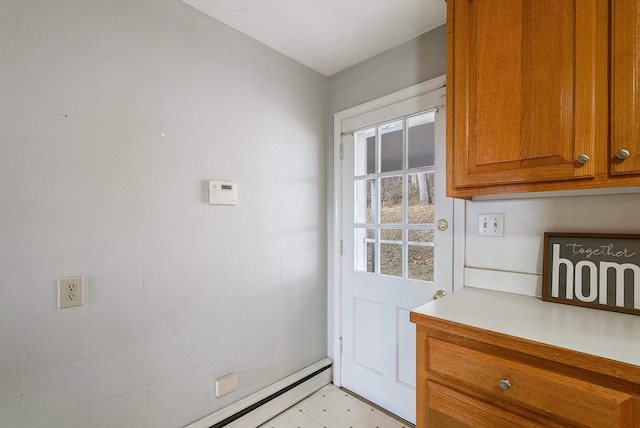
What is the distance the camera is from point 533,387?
840mm

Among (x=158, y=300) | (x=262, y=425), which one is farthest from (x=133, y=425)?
(x=262, y=425)

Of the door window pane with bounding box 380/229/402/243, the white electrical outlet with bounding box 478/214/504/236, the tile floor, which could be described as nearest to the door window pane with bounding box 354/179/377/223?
the door window pane with bounding box 380/229/402/243

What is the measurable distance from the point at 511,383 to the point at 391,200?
45.5 inches

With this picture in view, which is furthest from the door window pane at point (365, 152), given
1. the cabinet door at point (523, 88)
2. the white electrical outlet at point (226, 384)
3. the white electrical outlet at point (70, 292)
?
the white electrical outlet at point (70, 292)

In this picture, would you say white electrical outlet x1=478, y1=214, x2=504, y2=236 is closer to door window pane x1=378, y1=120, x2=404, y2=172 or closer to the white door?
the white door

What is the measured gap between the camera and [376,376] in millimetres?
1899

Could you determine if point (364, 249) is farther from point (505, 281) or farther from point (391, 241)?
point (505, 281)

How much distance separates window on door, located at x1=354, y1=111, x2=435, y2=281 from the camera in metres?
1.70

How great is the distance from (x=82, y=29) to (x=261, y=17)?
83cm

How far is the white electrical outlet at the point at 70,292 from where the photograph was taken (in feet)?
3.73

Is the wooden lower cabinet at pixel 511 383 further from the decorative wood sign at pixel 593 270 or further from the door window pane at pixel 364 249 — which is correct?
the door window pane at pixel 364 249

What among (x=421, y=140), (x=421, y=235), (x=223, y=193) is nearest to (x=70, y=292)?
(x=223, y=193)

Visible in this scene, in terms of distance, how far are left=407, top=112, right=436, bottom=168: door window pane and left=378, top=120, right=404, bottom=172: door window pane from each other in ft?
0.21

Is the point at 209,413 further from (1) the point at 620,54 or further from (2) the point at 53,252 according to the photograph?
(1) the point at 620,54
